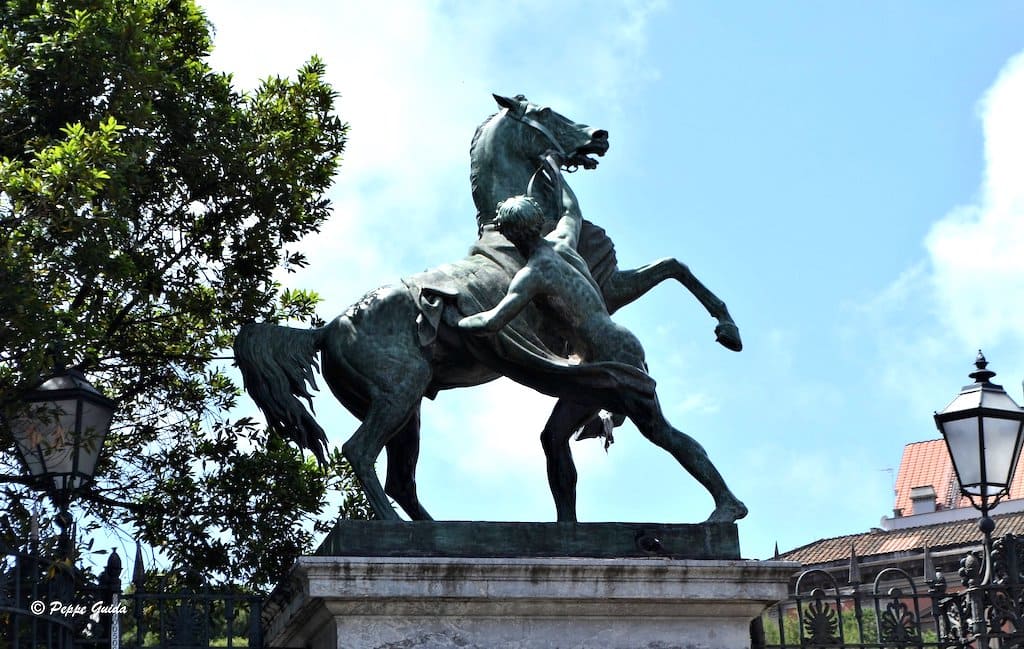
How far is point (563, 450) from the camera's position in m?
9.36

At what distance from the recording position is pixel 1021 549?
9906mm

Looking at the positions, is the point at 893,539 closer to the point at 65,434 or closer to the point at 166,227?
the point at 166,227

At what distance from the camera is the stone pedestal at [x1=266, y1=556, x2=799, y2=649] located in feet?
26.3

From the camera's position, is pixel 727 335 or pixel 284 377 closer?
pixel 284 377

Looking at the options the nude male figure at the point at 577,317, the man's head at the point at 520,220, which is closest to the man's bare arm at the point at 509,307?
the nude male figure at the point at 577,317

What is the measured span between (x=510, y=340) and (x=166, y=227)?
241 inches

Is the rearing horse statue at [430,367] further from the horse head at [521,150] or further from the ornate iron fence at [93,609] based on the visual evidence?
the ornate iron fence at [93,609]

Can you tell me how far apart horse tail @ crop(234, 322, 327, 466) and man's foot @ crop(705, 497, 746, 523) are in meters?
2.18

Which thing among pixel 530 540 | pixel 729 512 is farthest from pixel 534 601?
pixel 729 512

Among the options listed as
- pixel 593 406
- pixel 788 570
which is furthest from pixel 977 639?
pixel 593 406

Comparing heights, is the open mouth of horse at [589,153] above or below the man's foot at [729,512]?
above

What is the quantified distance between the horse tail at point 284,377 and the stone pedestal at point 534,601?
985mm

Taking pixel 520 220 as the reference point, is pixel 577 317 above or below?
below

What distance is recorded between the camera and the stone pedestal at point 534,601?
8.01 meters
